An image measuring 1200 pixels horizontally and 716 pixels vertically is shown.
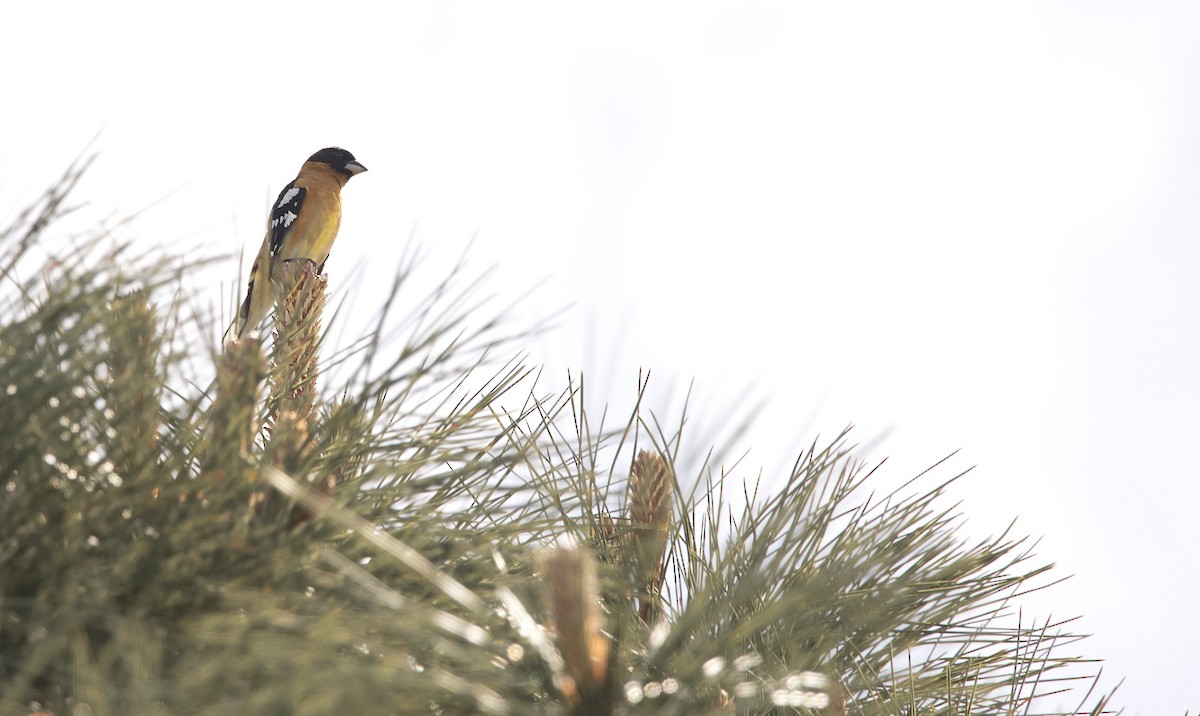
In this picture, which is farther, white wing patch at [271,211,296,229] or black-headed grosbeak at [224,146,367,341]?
white wing patch at [271,211,296,229]

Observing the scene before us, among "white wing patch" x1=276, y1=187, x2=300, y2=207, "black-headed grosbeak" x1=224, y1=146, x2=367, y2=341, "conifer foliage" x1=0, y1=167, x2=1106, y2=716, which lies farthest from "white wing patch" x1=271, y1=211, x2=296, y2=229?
"conifer foliage" x1=0, y1=167, x2=1106, y2=716

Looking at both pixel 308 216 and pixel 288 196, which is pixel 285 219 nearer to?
pixel 308 216

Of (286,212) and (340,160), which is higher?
(340,160)

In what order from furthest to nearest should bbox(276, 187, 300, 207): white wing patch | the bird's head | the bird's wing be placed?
the bird's head < bbox(276, 187, 300, 207): white wing patch < the bird's wing

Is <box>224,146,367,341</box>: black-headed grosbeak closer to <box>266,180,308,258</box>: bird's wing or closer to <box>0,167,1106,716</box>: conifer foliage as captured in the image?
<box>266,180,308,258</box>: bird's wing

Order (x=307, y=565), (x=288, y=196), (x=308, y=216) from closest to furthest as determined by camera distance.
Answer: (x=307, y=565)
(x=308, y=216)
(x=288, y=196)

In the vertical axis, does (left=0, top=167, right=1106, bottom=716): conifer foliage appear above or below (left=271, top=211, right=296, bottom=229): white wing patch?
below

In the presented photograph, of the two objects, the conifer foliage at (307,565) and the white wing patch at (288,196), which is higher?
the white wing patch at (288,196)

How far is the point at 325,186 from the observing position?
26.3 feet

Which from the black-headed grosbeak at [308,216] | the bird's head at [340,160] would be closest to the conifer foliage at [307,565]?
the black-headed grosbeak at [308,216]

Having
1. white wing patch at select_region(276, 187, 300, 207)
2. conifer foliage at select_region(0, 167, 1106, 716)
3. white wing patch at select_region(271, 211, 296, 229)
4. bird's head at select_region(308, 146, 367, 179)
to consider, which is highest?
bird's head at select_region(308, 146, 367, 179)

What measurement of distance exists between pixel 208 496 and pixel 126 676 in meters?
0.32

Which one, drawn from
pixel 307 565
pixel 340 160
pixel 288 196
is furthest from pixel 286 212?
pixel 307 565

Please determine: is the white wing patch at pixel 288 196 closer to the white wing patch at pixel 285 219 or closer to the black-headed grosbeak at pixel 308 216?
the black-headed grosbeak at pixel 308 216
